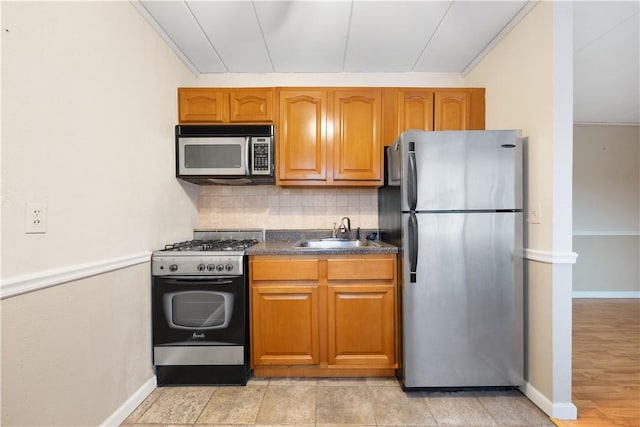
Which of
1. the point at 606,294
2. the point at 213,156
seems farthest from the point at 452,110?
the point at 606,294

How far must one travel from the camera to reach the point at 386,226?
2.39m

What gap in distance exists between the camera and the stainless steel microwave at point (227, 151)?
232 cm

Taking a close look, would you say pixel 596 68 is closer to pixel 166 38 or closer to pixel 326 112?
pixel 326 112

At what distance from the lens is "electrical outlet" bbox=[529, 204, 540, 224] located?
5.78 ft

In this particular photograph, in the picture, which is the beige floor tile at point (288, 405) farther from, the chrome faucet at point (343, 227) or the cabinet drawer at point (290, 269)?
the chrome faucet at point (343, 227)

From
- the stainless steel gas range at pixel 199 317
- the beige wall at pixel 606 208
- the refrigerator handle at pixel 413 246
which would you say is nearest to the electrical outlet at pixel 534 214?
the refrigerator handle at pixel 413 246

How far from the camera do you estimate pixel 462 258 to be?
1835mm

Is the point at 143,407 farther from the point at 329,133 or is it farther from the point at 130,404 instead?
the point at 329,133

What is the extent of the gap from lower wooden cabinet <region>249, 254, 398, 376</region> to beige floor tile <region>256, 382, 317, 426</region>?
15 centimetres

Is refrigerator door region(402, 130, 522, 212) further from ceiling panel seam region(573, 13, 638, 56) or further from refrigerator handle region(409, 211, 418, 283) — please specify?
ceiling panel seam region(573, 13, 638, 56)

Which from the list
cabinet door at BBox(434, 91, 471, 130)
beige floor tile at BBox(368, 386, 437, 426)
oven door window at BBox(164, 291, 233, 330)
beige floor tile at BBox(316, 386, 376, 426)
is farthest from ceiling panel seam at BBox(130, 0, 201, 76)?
beige floor tile at BBox(368, 386, 437, 426)

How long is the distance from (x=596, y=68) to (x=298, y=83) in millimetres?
2734

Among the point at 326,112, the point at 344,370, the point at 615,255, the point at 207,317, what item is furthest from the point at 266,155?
the point at 615,255

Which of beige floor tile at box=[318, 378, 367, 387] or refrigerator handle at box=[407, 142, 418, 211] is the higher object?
refrigerator handle at box=[407, 142, 418, 211]
